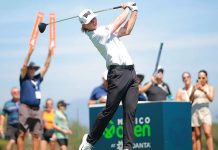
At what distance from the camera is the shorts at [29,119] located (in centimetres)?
1514

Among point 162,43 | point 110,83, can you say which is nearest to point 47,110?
point 162,43

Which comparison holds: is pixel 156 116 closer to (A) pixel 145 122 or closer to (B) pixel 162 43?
(A) pixel 145 122

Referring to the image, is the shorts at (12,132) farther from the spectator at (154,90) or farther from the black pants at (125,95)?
the black pants at (125,95)

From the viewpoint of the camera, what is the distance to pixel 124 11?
398 inches

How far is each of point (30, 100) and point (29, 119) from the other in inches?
17.9

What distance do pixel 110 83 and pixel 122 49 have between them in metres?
0.50

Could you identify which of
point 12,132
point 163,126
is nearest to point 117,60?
point 163,126

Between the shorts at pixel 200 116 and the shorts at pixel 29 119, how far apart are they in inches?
126

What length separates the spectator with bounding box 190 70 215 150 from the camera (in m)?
15.1

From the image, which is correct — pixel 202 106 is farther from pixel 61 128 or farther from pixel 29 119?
pixel 61 128

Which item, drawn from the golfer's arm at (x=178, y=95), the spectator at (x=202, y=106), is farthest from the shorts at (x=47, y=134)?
the spectator at (x=202, y=106)

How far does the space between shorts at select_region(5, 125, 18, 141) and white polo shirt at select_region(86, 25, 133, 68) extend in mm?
6866

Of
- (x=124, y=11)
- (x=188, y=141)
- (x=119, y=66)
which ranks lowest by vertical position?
(x=188, y=141)

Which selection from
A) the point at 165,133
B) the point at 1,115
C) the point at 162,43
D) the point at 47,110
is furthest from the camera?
the point at 47,110
